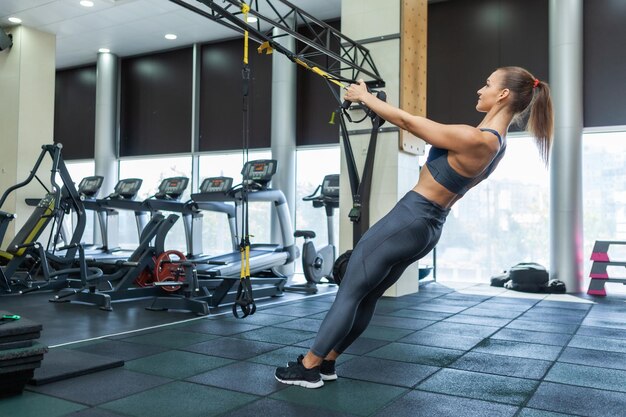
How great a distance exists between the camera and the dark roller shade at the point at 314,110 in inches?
338

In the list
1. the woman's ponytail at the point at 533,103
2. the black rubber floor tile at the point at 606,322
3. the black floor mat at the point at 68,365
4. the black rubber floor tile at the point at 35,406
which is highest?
the woman's ponytail at the point at 533,103

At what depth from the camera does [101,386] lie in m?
2.49

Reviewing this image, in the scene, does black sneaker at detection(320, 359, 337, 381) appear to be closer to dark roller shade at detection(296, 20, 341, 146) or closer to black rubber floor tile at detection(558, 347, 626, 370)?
black rubber floor tile at detection(558, 347, 626, 370)

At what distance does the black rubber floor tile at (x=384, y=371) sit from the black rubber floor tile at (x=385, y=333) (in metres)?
0.65

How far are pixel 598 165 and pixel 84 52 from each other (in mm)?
9185

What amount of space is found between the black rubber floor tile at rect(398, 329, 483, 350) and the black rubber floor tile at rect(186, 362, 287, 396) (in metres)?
1.19

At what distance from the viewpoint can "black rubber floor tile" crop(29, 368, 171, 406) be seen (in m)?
2.32

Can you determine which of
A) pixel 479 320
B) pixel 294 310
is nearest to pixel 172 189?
pixel 294 310

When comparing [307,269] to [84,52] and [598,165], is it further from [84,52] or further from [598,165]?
[84,52]

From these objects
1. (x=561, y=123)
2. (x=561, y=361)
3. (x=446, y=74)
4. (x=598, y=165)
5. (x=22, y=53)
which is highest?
(x=22, y=53)

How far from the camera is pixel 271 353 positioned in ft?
10.6

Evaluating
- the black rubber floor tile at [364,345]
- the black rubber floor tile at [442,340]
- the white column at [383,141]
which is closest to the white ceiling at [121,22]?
the white column at [383,141]

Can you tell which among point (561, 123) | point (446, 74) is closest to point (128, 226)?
point (446, 74)

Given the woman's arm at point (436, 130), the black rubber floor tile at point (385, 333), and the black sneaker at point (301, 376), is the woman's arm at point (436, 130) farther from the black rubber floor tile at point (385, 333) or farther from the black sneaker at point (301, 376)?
the black rubber floor tile at point (385, 333)
